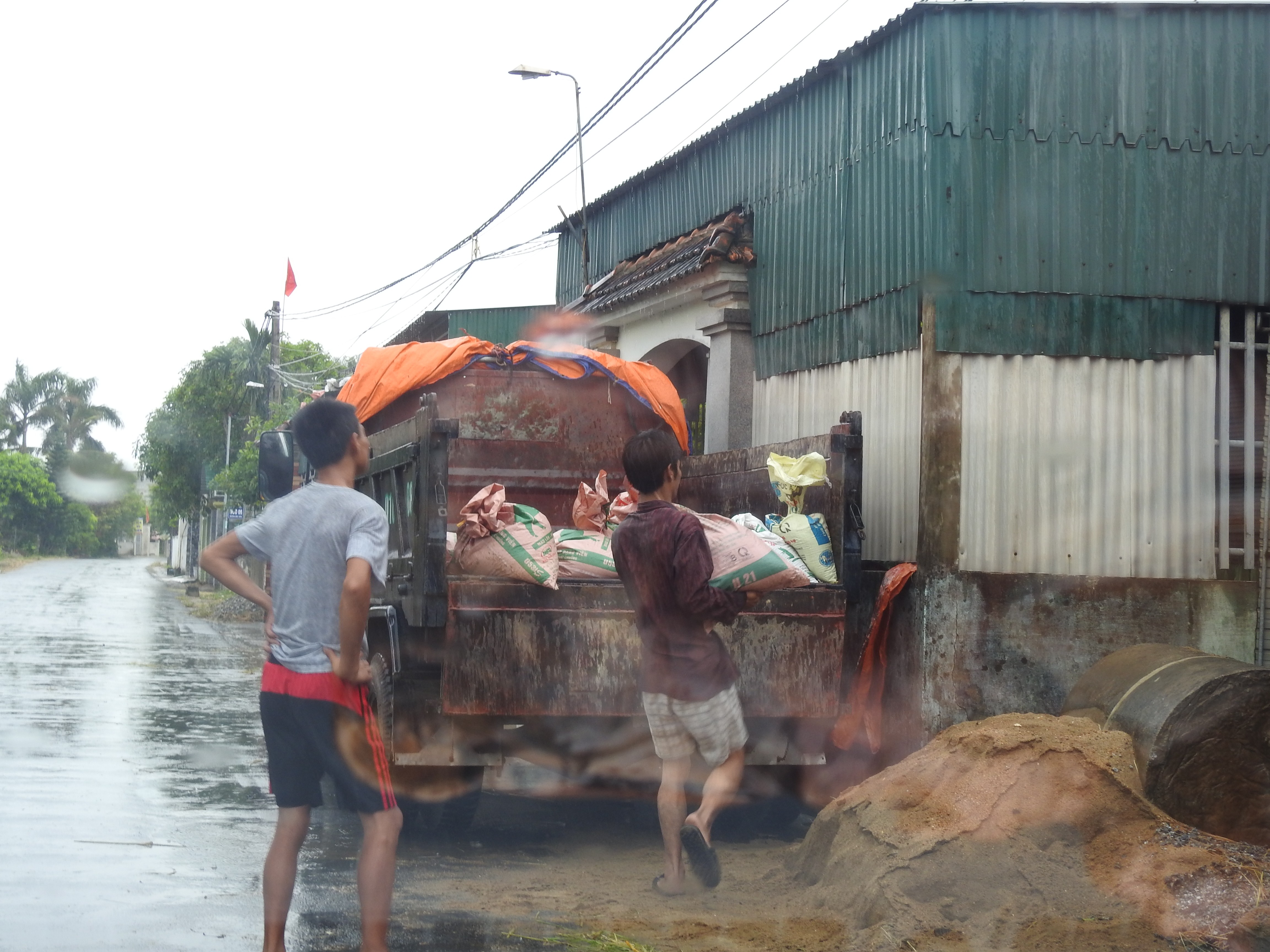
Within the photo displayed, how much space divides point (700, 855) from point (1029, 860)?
121 centimetres

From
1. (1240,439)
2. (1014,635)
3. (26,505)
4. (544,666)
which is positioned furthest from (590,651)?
(26,505)

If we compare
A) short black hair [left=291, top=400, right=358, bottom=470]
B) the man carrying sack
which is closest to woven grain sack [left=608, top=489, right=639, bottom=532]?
the man carrying sack

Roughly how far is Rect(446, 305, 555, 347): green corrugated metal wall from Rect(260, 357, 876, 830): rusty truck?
19488mm

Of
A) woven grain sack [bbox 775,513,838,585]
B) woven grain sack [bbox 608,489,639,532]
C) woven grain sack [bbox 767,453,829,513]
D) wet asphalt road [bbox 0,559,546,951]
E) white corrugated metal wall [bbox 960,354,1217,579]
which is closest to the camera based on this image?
wet asphalt road [bbox 0,559,546,951]

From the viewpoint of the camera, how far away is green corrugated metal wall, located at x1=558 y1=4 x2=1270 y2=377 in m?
7.58

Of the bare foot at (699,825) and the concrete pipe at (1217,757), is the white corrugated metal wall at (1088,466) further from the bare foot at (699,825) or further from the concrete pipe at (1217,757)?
the bare foot at (699,825)

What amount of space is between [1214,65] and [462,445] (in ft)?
16.4

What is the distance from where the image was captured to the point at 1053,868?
491cm

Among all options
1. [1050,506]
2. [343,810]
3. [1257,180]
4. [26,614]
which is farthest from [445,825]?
[26,614]

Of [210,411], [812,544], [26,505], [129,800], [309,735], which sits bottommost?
[129,800]

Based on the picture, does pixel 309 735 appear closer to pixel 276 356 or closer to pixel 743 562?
pixel 743 562

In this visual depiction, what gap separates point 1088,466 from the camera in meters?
7.58

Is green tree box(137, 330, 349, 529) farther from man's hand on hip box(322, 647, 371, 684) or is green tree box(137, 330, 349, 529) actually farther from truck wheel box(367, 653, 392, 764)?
man's hand on hip box(322, 647, 371, 684)

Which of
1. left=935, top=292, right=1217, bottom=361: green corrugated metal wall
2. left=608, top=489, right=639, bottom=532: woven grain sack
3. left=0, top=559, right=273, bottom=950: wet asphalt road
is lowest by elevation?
left=0, top=559, right=273, bottom=950: wet asphalt road
